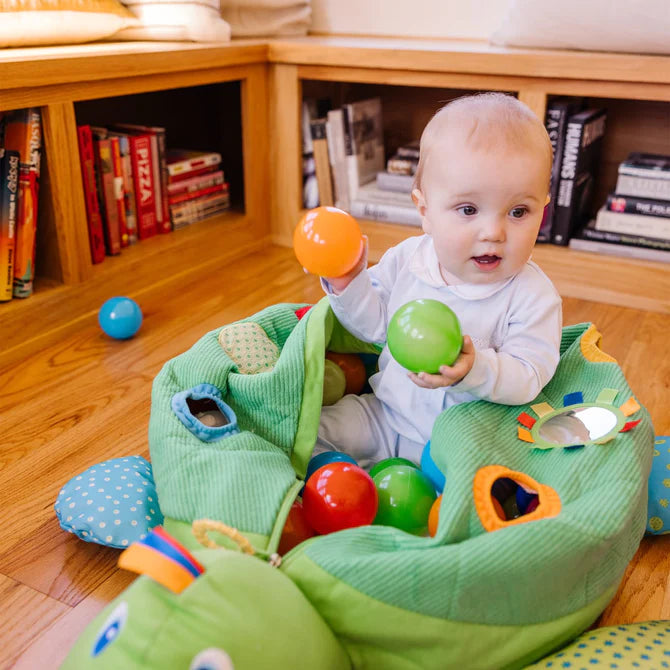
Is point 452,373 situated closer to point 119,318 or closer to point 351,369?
point 351,369

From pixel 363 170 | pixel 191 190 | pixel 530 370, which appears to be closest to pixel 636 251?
pixel 363 170

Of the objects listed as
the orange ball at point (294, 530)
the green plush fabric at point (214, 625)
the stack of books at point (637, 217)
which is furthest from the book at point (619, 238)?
the green plush fabric at point (214, 625)

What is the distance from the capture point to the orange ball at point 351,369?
1213 mm

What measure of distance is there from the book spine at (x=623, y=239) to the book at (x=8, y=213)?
1340 mm

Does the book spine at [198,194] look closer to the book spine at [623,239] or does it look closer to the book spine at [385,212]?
the book spine at [385,212]

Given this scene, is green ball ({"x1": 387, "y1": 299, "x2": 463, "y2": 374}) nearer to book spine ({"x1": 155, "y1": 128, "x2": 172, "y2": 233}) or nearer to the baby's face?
the baby's face

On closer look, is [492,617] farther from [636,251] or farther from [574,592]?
[636,251]

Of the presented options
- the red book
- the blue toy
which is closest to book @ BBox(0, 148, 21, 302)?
the red book

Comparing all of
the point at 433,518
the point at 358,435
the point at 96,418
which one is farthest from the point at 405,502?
the point at 96,418

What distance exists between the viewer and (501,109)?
2.95 ft

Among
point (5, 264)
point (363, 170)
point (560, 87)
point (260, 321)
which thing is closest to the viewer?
point (260, 321)

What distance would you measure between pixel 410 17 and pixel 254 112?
0.60 m

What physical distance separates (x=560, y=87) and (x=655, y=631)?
1.30m

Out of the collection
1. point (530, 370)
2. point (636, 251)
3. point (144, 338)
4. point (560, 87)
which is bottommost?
point (144, 338)
